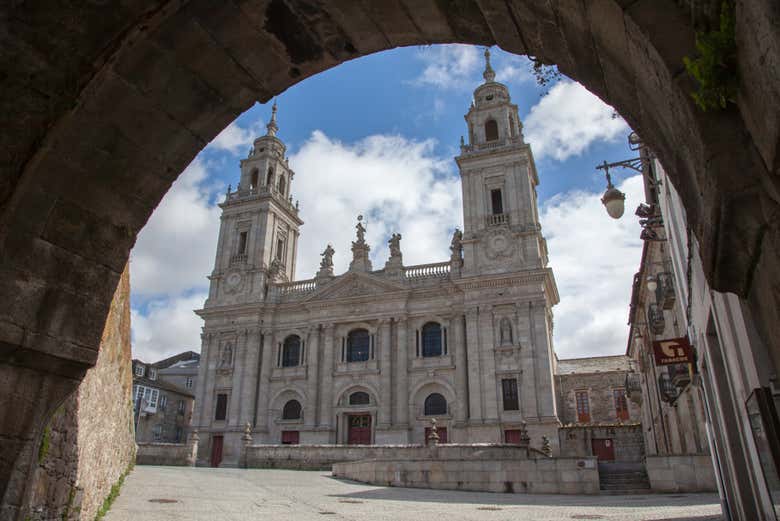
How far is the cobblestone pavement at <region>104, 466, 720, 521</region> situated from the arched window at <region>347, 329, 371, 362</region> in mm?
19775

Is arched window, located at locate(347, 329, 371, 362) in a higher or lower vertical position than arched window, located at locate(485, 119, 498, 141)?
lower

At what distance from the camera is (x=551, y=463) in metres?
17.0

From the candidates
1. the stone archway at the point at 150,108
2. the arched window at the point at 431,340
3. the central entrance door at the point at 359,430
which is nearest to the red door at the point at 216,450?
the central entrance door at the point at 359,430

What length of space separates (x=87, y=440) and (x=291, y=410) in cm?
3140

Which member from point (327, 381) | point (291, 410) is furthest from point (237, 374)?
point (327, 381)

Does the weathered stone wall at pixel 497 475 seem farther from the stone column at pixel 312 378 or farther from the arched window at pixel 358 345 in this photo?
the arched window at pixel 358 345

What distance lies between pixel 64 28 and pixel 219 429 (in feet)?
125

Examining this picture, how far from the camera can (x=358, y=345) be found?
37406mm

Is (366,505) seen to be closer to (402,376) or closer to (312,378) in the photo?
(402,376)

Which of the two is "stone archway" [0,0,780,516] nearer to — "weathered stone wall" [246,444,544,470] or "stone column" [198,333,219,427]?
"weathered stone wall" [246,444,544,470]

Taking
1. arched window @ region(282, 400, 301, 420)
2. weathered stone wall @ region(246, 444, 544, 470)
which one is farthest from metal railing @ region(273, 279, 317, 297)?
weathered stone wall @ region(246, 444, 544, 470)

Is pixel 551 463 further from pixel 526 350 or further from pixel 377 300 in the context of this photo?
pixel 377 300

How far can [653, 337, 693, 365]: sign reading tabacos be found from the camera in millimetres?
10648

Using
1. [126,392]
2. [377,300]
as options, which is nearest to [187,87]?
[126,392]
